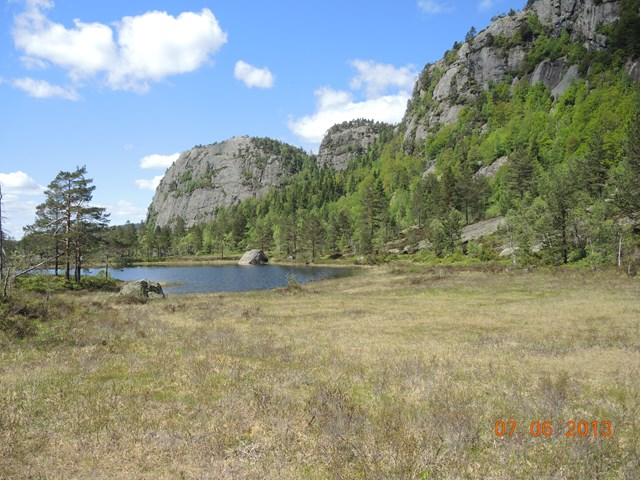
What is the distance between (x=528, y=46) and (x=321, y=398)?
692 feet

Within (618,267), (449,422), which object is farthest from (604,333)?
(618,267)

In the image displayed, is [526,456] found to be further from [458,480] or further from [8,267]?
[8,267]

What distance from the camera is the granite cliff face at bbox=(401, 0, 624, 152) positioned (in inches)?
6083

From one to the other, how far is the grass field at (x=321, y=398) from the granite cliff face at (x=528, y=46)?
16041 cm

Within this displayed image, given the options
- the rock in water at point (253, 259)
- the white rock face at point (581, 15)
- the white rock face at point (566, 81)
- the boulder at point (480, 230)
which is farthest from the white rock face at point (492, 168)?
the rock in water at point (253, 259)

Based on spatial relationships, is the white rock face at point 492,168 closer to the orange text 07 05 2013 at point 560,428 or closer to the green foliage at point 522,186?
the green foliage at point 522,186

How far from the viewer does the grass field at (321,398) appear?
7996 millimetres

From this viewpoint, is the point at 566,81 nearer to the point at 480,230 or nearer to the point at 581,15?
the point at 581,15

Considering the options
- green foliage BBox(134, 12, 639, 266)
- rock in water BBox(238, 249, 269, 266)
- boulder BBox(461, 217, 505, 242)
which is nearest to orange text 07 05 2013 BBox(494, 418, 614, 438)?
green foliage BBox(134, 12, 639, 266)

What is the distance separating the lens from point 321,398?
37.4ft

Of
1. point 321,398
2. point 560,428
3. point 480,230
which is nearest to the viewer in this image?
point 560,428

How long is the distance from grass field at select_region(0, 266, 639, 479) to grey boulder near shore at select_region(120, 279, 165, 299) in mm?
20606

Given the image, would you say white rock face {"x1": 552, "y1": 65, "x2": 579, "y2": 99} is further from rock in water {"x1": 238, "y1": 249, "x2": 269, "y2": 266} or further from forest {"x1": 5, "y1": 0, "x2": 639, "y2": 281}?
rock in water {"x1": 238, "y1": 249, "x2": 269, "y2": 266}

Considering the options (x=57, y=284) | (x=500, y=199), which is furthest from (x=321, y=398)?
(x=500, y=199)
